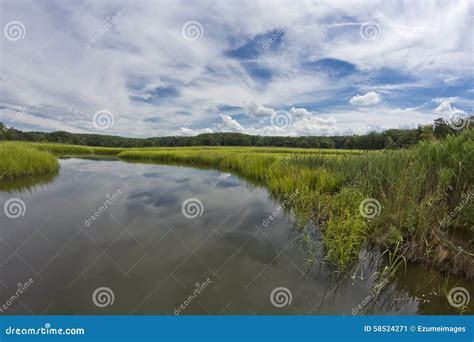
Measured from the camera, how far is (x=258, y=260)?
4.20 metres

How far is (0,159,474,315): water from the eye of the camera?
3.12 metres

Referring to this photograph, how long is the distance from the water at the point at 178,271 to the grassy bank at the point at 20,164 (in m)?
6.40

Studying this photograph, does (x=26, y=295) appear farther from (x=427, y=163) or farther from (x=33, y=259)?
(x=427, y=163)

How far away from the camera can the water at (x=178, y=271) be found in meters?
3.12

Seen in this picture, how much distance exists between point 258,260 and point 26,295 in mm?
3475

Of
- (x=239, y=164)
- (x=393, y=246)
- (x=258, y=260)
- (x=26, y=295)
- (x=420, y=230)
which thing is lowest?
(x=26, y=295)

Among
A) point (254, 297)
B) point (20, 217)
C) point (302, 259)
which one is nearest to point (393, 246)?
point (302, 259)

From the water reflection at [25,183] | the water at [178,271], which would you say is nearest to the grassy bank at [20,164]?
the water reflection at [25,183]

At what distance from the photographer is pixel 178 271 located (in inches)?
151

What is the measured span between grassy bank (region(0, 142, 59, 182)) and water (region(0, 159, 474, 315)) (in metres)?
6.40

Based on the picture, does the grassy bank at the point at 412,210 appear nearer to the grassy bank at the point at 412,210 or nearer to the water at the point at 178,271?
the grassy bank at the point at 412,210

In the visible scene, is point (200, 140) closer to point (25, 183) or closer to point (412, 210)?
point (25, 183)

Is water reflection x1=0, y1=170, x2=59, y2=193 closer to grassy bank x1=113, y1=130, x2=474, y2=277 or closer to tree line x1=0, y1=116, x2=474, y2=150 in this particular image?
grassy bank x1=113, y1=130, x2=474, y2=277

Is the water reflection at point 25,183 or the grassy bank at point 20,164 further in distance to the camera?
the grassy bank at point 20,164
